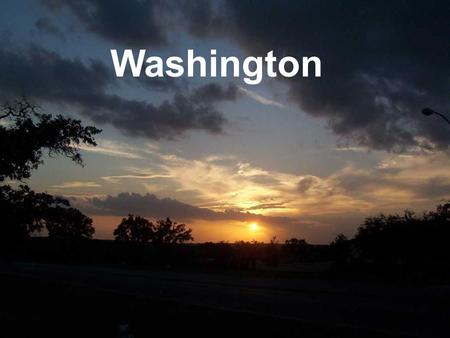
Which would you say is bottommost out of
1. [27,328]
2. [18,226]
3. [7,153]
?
[27,328]

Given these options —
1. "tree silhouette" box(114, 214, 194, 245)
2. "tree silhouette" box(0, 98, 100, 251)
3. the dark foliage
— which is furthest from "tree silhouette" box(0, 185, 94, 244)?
"tree silhouette" box(114, 214, 194, 245)

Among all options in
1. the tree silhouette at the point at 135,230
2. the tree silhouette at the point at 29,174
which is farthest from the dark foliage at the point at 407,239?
the tree silhouette at the point at 135,230

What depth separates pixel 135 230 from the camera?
132 metres

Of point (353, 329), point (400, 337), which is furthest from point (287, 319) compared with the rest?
point (400, 337)

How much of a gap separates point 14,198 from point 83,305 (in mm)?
13576

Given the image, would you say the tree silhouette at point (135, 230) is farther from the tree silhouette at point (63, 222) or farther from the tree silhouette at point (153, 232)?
the tree silhouette at point (63, 222)

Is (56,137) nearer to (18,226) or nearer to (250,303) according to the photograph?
(18,226)

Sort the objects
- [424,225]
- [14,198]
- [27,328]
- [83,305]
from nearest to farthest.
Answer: [27,328] → [83,305] → [14,198] → [424,225]

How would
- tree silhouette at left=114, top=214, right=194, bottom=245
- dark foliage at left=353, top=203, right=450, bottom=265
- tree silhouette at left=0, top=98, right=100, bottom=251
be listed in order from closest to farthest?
tree silhouette at left=0, top=98, right=100, bottom=251
dark foliage at left=353, top=203, right=450, bottom=265
tree silhouette at left=114, top=214, right=194, bottom=245

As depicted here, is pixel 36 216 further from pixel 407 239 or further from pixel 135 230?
pixel 135 230

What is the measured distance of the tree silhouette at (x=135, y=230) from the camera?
13062cm

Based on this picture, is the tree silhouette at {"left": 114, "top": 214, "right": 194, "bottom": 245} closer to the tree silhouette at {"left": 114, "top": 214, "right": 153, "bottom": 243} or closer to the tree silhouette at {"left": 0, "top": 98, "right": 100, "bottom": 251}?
the tree silhouette at {"left": 114, "top": 214, "right": 153, "bottom": 243}

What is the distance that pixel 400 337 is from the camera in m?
9.35

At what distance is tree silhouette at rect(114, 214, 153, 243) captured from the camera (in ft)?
429
